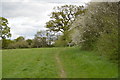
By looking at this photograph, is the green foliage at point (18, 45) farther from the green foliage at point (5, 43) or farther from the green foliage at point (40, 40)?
the green foliage at point (40, 40)

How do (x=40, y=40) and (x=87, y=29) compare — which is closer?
(x=87, y=29)

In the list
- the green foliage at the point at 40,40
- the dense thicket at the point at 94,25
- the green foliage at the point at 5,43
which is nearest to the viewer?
the dense thicket at the point at 94,25

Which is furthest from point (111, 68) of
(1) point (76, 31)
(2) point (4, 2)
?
(2) point (4, 2)

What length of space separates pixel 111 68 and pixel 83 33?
9.21m

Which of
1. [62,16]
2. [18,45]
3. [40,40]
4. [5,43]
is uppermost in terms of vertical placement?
[62,16]

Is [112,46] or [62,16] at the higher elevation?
[62,16]

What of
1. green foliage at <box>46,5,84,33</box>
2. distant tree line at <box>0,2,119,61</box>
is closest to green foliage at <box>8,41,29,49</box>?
distant tree line at <box>0,2,119,61</box>

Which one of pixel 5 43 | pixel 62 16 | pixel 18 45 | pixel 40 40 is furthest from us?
pixel 40 40

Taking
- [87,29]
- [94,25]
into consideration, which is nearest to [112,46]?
[94,25]

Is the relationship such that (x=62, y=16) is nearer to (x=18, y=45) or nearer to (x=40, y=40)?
(x=40, y=40)

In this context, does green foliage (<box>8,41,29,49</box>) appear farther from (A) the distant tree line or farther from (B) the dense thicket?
(B) the dense thicket

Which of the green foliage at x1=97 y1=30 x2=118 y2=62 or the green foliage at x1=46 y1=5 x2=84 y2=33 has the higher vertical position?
the green foliage at x1=46 y1=5 x2=84 y2=33

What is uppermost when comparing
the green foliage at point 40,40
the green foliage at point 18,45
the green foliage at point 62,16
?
the green foliage at point 62,16

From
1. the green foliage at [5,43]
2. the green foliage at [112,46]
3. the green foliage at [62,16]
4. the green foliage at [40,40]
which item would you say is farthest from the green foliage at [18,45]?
the green foliage at [112,46]
